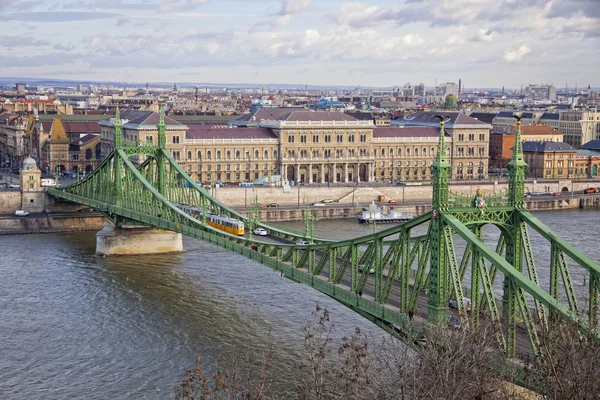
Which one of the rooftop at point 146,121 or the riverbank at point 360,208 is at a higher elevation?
the rooftop at point 146,121

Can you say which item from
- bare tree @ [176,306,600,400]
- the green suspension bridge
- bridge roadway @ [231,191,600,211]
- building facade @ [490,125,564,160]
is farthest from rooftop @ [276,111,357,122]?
bare tree @ [176,306,600,400]

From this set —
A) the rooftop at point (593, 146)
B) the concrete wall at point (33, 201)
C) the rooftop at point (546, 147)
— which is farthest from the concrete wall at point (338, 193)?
the rooftop at point (593, 146)

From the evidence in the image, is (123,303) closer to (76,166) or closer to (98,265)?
(98,265)

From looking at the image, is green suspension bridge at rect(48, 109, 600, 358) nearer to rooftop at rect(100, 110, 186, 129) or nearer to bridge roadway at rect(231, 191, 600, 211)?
bridge roadway at rect(231, 191, 600, 211)

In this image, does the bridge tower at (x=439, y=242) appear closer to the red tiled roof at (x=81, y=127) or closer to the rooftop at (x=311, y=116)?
the rooftop at (x=311, y=116)

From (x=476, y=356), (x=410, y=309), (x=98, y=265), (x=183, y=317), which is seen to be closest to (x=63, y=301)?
(x=183, y=317)
